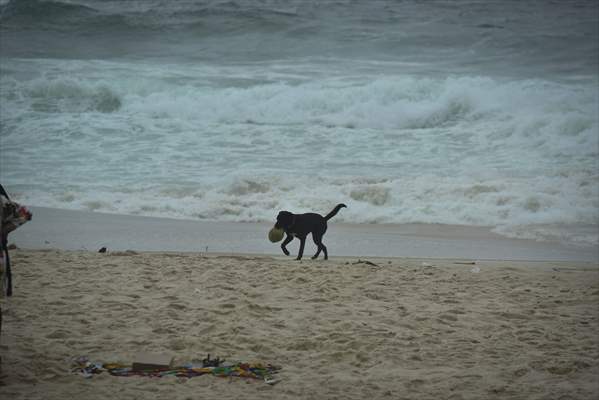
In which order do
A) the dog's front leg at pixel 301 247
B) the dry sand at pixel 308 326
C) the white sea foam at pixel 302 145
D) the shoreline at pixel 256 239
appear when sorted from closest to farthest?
1. the dry sand at pixel 308 326
2. the dog's front leg at pixel 301 247
3. the shoreline at pixel 256 239
4. the white sea foam at pixel 302 145

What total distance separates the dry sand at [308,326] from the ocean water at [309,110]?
2986 millimetres

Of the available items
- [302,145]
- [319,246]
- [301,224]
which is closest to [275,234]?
[301,224]

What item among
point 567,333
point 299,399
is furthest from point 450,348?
point 299,399

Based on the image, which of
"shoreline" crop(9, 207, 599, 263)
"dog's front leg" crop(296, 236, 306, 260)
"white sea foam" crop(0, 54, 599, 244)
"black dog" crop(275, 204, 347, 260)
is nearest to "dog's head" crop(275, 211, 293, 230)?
"black dog" crop(275, 204, 347, 260)

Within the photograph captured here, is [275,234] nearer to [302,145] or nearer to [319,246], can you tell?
[319,246]

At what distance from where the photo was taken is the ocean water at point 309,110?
10.1 m

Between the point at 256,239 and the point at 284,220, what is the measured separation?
163 centimetres

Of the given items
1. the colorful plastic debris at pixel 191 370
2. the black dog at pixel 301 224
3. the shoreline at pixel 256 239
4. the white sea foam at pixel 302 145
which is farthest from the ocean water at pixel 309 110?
Answer: the colorful plastic debris at pixel 191 370

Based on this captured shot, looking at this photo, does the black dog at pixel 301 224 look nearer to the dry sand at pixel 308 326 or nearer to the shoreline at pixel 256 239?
the dry sand at pixel 308 326

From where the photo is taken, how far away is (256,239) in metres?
8.23

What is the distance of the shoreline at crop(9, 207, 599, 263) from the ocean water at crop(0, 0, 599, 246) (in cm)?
42

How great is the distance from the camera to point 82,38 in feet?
→ 79.5

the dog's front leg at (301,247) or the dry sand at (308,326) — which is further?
the dog's front leg at (301,247)

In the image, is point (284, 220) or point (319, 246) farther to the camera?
point (319, 246)
